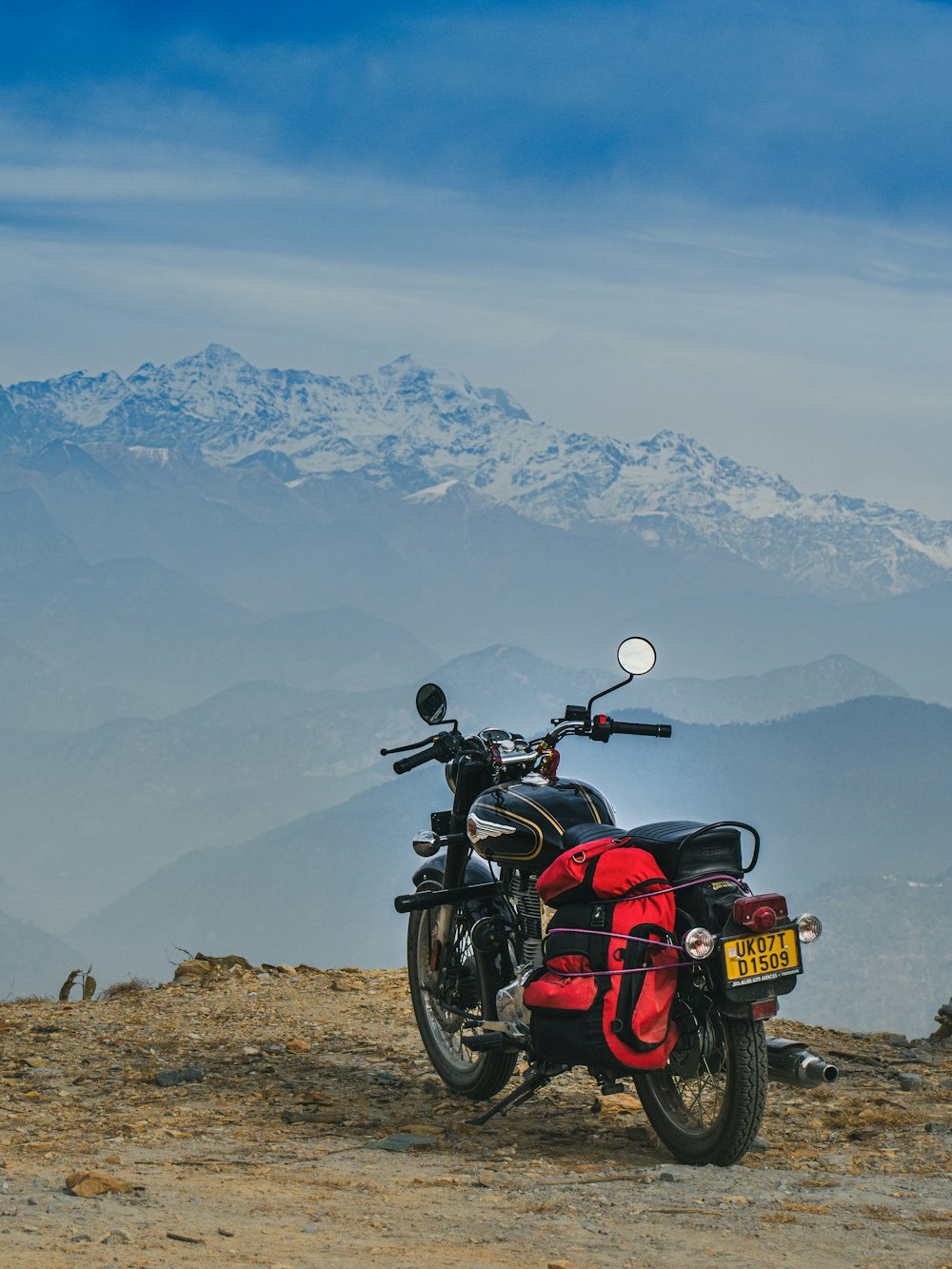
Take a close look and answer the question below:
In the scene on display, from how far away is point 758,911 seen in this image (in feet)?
17.0

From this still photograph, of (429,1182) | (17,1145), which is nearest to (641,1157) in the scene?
(429,1182)

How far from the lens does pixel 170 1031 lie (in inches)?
330

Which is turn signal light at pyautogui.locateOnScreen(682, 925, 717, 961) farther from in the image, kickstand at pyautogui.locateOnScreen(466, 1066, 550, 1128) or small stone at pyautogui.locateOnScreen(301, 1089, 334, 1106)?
small stone at pyautogui.locateOnScreen(301, 1089, 334, 1106)

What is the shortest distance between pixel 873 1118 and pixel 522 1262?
2.72 m

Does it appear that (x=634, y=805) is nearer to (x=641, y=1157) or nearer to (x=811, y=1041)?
(x=641, y=1157)

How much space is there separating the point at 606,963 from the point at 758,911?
63cm

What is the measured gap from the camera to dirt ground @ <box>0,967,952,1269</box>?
4.27 metres

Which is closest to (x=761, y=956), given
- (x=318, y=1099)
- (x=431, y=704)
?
(x=431, y=704)

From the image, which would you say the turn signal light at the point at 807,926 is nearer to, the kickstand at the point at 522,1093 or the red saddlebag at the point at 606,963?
the red saddlebag at the point at 606,963

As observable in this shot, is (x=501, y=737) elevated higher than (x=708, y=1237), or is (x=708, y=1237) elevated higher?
(x=501, y=737)

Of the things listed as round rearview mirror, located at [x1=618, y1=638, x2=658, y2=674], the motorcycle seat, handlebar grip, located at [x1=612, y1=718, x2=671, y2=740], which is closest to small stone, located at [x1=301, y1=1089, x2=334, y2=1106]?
the motorcycle seat

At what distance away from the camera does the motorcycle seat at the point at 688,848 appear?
17.8ft

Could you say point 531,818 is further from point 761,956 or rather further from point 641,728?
point 761,956

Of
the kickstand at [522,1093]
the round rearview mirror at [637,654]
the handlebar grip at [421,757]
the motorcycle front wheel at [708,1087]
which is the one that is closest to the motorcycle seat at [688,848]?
the motorcycle front wheel at [708,1087]
